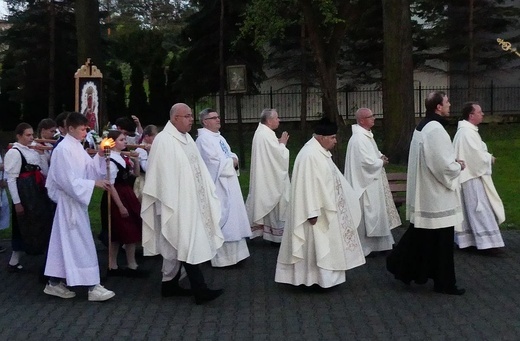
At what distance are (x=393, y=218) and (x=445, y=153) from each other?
111 inches

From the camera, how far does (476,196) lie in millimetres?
11242

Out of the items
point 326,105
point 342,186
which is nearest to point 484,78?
point 326,105

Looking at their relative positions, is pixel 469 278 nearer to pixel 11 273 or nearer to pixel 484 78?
pixel 11 273

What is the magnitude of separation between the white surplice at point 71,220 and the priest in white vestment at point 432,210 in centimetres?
314

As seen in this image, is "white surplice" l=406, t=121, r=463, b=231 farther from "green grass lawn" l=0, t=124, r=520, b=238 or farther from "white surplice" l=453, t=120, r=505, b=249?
"green grass lawn" l=0, t=124, r=520, b=238

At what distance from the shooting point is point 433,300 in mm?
8883

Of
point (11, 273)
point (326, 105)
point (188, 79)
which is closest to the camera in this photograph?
point (11, 273)

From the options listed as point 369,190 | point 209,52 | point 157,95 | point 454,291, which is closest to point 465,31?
point 209,52

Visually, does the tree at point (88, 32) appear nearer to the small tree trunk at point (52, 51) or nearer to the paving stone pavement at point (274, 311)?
the small tree trunk at point (52, 51)

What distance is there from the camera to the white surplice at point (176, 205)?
8.79m

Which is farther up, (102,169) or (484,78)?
(484,78)

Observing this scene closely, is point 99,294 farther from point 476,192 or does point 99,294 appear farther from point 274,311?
point 476,192

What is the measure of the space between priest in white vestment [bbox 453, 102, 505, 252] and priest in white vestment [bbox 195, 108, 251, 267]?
9.08 feet

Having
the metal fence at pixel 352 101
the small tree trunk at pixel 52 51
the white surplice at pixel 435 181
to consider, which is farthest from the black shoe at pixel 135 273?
the metal fence at pixel 352 101
